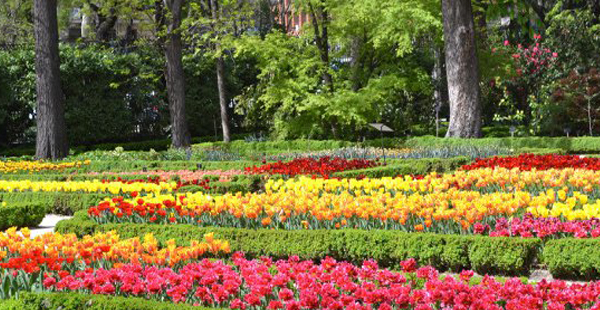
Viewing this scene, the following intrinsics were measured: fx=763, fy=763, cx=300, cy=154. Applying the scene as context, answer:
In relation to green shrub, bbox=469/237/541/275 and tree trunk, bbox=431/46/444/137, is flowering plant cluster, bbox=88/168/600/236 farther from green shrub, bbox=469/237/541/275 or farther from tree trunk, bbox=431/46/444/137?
tree trunk, bbox=431/46/444/137

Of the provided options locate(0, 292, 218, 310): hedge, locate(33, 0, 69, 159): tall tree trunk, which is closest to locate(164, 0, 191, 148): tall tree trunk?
locate(33, 0, 69, 159): tall tree trunk

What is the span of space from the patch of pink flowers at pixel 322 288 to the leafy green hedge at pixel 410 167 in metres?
7.58

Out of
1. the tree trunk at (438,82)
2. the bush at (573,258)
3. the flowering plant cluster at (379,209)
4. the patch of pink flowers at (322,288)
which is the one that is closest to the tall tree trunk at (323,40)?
the tree trunk at (438,82)

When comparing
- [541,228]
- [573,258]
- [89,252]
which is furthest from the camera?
[541,228]

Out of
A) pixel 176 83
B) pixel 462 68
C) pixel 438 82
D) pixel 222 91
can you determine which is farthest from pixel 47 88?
pixel 438 82

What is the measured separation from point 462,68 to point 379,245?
13.3m

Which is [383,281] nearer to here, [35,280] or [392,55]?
[35,280]

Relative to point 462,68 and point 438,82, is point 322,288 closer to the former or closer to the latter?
point 462,68

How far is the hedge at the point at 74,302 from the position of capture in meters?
4.91

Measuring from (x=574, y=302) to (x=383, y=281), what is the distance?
123 cm

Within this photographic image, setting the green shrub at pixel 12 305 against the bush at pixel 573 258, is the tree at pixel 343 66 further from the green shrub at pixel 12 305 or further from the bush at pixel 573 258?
the green shrub at pixel 12 305

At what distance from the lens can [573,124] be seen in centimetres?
2347

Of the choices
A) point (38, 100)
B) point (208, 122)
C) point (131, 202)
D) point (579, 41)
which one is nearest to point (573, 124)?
point (579, 41)

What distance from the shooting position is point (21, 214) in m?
11.2
